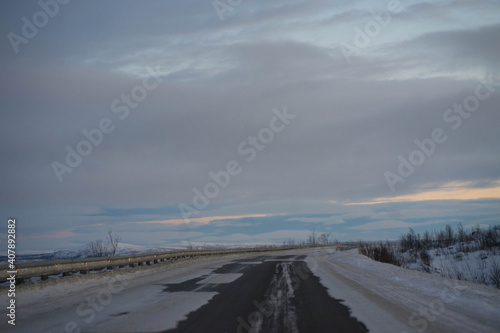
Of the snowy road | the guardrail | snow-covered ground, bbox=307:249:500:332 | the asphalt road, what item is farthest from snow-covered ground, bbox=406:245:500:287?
the guardrail

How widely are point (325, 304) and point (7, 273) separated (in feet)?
32.9

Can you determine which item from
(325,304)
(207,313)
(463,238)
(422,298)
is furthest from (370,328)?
(463,238)

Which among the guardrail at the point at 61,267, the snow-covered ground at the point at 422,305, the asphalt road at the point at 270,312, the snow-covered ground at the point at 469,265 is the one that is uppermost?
the guardrail at the point at 61,267

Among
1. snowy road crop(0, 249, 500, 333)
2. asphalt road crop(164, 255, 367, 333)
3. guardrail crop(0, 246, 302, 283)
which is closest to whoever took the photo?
asphalt road crop(164, 255, 367, 333)

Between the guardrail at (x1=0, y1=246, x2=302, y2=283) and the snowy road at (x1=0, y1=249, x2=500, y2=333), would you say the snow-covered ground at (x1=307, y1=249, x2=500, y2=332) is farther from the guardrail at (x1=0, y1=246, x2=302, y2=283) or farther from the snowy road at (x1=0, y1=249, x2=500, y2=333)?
the guardrail at (x1=0, y1=246, x2=302, y2=283)

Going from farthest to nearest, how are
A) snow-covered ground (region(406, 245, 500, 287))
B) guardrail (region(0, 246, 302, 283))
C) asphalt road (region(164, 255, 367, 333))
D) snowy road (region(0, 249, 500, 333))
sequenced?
snow-covered ground (region(406, 245, 500, 287)) → guardrail (region(0, 246, 302, 283)) → snowy road (region(0, 249, 500, 333)) → asphalt road (region(164, 255, 367, 333))

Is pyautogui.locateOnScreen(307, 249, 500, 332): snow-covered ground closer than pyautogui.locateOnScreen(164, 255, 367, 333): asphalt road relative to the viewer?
No

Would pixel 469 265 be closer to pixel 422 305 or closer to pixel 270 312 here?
pixel 422 305

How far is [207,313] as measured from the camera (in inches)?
356

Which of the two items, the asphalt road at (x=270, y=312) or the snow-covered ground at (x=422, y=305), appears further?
the snow-covered ground at (x=422, y=305)

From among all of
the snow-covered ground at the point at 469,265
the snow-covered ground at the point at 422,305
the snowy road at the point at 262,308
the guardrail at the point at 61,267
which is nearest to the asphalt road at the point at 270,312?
the snowy road at the point at 262,308

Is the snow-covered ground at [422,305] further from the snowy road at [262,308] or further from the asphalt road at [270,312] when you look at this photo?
the asphalt road at [270,312]

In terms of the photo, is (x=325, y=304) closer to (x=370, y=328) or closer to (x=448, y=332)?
(x=370, y=328)

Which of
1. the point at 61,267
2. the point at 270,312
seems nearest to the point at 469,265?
the point at 270,312
